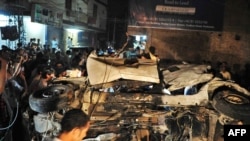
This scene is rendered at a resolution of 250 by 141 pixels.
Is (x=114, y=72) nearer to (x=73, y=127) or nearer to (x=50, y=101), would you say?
(x=50, y=101)

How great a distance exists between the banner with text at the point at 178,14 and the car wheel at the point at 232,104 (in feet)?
36.6

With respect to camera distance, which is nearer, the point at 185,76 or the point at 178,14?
the point at 185,76

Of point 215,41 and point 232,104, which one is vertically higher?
point 215,41

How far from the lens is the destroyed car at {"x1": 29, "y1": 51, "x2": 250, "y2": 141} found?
5.59 metres

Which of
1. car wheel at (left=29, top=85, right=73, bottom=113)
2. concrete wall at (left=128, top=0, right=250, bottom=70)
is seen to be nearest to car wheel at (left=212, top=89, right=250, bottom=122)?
car wheel at (left=29, top=85, right=73, bottom=113)

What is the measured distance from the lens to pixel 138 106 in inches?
223

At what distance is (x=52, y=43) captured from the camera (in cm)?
2208

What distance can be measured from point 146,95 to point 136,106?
0.24 meters

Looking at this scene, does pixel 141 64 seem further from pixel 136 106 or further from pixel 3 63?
pixel 3 63

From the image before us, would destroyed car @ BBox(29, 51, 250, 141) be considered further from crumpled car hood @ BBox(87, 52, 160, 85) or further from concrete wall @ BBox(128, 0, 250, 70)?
concrete wall @ BBox(128, 0, 250, 70)

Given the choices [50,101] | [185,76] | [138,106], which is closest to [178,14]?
[185,76]

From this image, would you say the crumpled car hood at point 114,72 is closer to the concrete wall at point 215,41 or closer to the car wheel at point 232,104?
the car wheel at point 232,104

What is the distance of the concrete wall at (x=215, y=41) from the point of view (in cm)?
1780

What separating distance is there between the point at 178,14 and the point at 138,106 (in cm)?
1153
